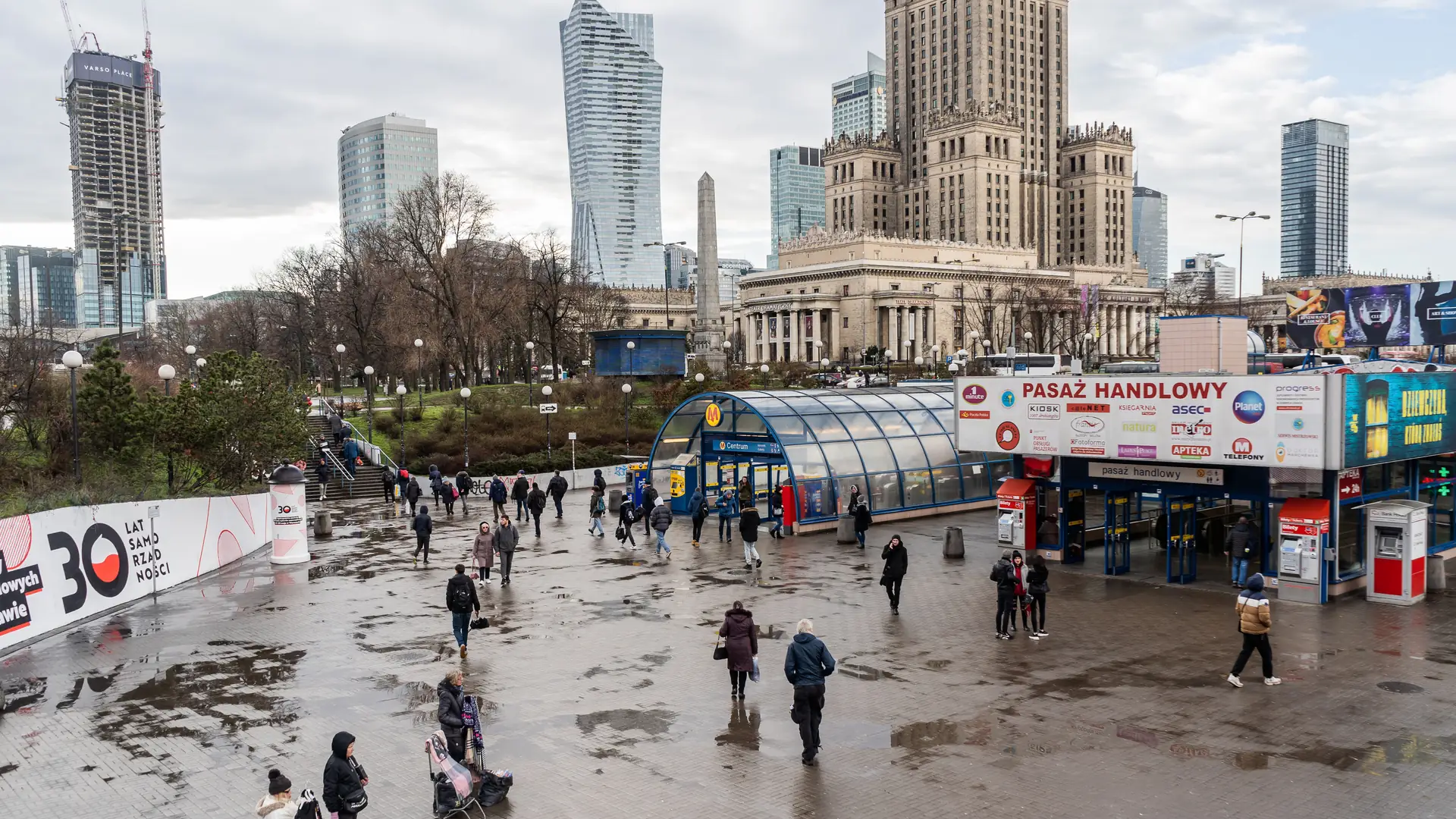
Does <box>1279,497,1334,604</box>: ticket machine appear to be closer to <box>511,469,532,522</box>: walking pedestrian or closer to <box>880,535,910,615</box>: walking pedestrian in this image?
<box>880,535,910,615</box>: walking pedestrian

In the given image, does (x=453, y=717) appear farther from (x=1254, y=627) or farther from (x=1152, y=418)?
(x=1152, y=418)

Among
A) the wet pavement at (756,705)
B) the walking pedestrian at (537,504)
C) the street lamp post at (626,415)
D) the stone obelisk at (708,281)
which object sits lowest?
the wet pavement at (756,705)

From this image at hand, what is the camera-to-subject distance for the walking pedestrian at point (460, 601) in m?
16.8

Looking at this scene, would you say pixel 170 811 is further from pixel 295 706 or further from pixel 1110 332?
pixel 1110 332

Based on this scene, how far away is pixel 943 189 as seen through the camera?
17125 centimetres

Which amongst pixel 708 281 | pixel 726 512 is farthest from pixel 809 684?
pixel 708 281

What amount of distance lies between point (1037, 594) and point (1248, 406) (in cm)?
646

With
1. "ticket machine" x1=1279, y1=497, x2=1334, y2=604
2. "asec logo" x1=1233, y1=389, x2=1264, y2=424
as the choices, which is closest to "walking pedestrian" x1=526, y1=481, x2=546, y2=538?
"asec logo" x1=1233, y1=389, x2=1264, y2=424

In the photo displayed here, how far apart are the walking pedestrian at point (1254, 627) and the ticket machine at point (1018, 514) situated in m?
10.4

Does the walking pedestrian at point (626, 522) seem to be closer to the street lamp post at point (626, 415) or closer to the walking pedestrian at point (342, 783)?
the walking pedestrian at point (342, 783)

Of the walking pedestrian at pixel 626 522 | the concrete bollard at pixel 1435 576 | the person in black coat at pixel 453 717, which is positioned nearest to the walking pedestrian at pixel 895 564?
the person in black coat at pixel 453 717

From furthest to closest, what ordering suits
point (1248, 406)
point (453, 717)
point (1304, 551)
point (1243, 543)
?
point (1248, 406) → point (1243, 543) → point (1304, 551) → point (453, 717)

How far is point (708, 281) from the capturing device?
85.1m

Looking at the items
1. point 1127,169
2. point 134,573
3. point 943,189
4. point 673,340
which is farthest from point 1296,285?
point 134,573
